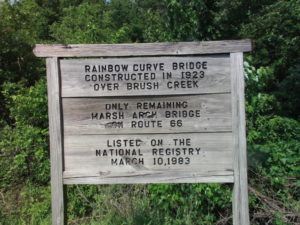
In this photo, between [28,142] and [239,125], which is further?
[28,142]

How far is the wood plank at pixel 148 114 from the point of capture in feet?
7.68

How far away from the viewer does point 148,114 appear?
7.75ft

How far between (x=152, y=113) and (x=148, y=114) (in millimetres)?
33

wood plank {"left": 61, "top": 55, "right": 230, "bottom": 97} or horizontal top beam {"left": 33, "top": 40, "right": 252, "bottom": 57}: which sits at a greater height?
horizontal top beam {"left": 33, "top": 40, "right": 252, "bottom": 57}

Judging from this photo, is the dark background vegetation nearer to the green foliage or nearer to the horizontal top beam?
the green foliage

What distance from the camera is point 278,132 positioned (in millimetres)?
4215

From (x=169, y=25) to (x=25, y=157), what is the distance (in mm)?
2921

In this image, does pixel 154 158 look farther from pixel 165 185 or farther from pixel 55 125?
pixel 165 185

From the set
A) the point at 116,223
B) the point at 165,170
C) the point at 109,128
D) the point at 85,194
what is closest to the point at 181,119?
the point at 165,170

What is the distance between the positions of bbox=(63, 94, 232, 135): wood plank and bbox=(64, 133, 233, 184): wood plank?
57 millimetres

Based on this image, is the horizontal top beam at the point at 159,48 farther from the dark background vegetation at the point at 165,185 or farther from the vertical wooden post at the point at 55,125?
the dark background vegetation at the point at 165,185

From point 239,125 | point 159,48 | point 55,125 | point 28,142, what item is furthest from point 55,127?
point 28,142

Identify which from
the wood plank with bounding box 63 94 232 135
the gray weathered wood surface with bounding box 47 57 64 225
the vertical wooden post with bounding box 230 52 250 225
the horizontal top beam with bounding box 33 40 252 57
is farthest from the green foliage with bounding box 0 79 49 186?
the vertical wooden post with bounding box 230 52 250 225

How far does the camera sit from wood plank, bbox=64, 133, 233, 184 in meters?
2.35
